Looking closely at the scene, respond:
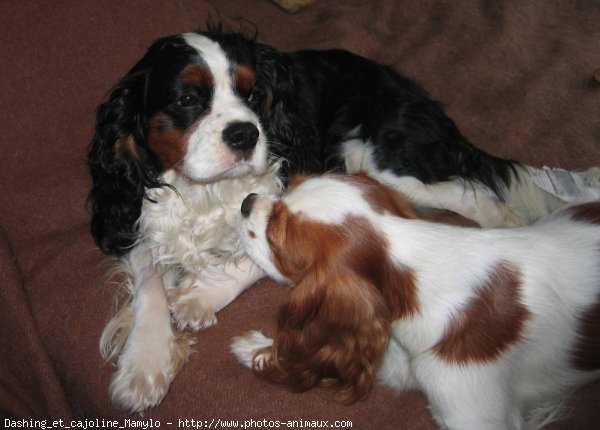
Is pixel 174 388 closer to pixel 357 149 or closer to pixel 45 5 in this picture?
pixel 357 149

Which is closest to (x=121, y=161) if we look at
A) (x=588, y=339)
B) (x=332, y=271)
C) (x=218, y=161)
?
(x=218, y=161)

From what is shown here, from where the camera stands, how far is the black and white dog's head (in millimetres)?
1916

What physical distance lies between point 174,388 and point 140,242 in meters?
0.68

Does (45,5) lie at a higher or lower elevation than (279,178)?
higher

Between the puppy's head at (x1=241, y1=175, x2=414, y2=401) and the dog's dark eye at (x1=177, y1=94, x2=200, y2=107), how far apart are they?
1.58 feet

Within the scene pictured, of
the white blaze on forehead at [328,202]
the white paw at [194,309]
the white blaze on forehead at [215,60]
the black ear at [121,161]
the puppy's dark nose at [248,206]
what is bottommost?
the white paw at [194,309]

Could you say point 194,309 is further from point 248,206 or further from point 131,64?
point 131,64

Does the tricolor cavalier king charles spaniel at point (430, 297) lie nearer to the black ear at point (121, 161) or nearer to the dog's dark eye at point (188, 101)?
the dog's dark eye at point (188, 101)

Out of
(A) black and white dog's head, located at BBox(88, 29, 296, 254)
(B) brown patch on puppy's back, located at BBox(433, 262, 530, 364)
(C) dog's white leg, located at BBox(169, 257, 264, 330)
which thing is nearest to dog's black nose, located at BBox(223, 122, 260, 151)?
(A) black and white dog's head, located at BBox(88, 29, 296, 254)

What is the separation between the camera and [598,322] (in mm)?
1648

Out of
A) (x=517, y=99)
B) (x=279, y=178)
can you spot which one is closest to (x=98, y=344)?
(x=279, y=178)

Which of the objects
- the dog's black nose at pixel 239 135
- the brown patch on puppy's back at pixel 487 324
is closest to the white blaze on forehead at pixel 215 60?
the dog's black nose at pixel 239 135

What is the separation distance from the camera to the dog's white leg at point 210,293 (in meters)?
2.05

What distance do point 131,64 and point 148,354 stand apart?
146cm
